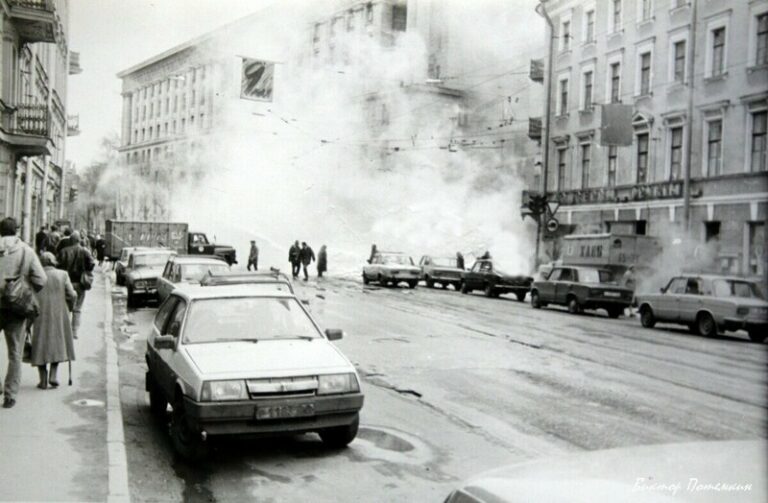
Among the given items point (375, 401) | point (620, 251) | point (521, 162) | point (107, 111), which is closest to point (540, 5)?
point (620, 251)

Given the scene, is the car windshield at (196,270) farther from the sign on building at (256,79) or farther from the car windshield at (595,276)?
the sign on building at (256,79)

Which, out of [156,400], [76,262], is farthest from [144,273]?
[156,400]

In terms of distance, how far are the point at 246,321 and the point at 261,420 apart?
1255 mm

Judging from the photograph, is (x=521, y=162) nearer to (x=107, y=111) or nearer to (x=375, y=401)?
(x=107, y=111)

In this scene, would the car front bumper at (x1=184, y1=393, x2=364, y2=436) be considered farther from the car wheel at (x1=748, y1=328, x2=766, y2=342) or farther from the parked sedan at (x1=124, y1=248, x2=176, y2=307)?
the parked sedan at (x1=124, y1=248, x2=176, y2=307)

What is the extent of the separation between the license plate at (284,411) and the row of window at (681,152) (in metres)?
20.0

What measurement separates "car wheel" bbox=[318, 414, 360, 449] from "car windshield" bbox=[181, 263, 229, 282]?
9072 millimetres

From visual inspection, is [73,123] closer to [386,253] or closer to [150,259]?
[150,259]

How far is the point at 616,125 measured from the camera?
91.2 feet

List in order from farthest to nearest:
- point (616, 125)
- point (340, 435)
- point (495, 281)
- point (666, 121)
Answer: point (616, 125) < point (495, 281) < point (666, 121) < point (340, 435)

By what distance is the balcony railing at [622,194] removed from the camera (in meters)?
26.0

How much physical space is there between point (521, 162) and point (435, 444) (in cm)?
4020

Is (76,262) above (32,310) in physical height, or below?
above

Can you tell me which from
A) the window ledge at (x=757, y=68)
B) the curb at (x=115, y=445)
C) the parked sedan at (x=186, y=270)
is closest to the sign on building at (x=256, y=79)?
the parked sedan at (x=186, y=270)
